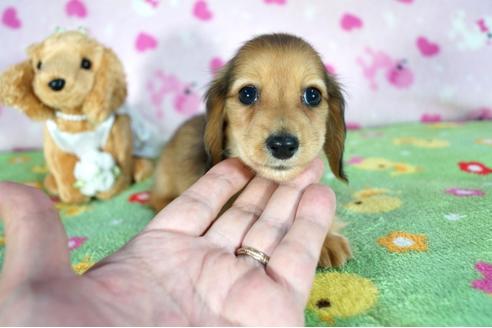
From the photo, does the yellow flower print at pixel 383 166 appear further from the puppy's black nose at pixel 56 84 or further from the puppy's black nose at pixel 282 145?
the puppy's black nose at pixel 56 84

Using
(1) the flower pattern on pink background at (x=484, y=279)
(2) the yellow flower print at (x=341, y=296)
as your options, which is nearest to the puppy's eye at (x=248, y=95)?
(2) the yellow flower print at (x=341, y=296)

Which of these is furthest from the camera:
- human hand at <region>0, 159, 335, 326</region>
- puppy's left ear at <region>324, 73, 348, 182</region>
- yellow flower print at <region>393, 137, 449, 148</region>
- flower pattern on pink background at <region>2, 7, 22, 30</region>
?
flower pattern on pink background at <region>2, 7, 22, 30</region>

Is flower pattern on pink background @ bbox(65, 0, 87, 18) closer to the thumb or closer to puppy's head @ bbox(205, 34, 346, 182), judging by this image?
puppy's head @ bbox(205, 34, 346, 182)

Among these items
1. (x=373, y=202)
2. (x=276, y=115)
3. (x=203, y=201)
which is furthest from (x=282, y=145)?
(x=373, y=202)

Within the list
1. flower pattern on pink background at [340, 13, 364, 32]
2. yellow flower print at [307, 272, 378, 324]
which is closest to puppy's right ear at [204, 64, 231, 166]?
yellow flower print at [307, 272, 378, 324]

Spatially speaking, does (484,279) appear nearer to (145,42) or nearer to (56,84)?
(56,84)

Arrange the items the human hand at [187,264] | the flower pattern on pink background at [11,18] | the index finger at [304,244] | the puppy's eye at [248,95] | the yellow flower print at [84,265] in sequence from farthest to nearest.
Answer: the flower pattern on pink background at [11,18]
the puppy's eye at [248,95]
the yellow flower print at [84,265]
the index finger at [304,244]
the human hand at [187,264]

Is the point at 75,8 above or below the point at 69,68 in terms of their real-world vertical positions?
above
